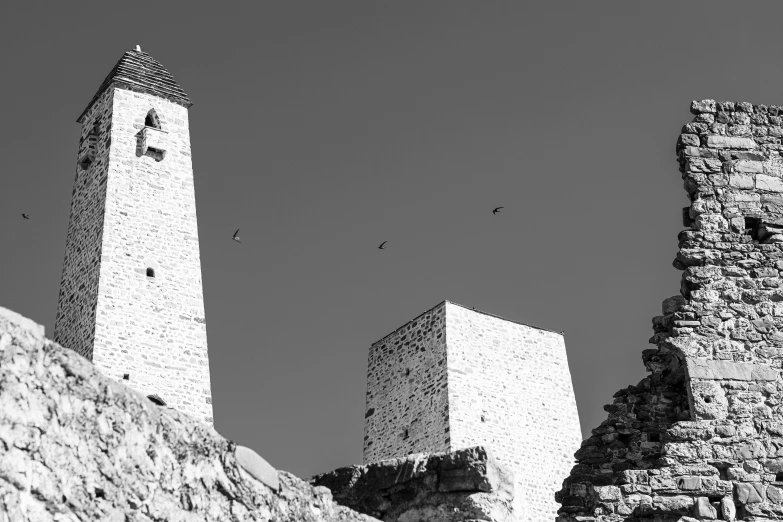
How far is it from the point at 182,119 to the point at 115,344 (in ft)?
19.7

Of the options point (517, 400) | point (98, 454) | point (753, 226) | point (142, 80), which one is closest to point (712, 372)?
point (753, 226)

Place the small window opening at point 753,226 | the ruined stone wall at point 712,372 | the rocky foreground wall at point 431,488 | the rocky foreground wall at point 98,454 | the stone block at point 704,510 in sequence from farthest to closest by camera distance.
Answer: the small window opening at point 753,226 < the ruined stone wall at point 712,372 < the stone block at point 704,510 < the rocky foreground wall at point 431,488 < the rocky foreground wall at point 98,454

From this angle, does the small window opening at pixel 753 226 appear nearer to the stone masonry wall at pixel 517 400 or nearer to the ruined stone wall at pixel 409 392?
the stone masonry wall at pixel 517 400

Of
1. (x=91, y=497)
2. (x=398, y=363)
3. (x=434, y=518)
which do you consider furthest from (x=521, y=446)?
(x=91, y=497)

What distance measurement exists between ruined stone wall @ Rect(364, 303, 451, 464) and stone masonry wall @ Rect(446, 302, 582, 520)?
296mm

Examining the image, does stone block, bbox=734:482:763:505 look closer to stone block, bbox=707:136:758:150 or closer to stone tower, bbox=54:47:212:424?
stone block, bbox=707:136:758:150

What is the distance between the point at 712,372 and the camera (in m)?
8.01

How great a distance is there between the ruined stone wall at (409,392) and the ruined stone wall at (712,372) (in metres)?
17.0

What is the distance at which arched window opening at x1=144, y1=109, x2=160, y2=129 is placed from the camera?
26562 millimetres

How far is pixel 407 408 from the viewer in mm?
27062

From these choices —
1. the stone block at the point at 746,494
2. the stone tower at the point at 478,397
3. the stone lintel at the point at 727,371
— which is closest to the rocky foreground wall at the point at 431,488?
the stone block at the point at 746,494

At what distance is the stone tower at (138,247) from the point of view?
23297 millimetres

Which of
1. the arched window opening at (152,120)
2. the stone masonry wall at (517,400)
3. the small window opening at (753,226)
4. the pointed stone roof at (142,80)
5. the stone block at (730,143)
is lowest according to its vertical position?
the small window opening at (753,226)

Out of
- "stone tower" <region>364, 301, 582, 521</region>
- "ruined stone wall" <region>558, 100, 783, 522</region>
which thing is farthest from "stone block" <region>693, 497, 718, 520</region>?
"stone tower" <region>364, 301, 582, 521</region>
